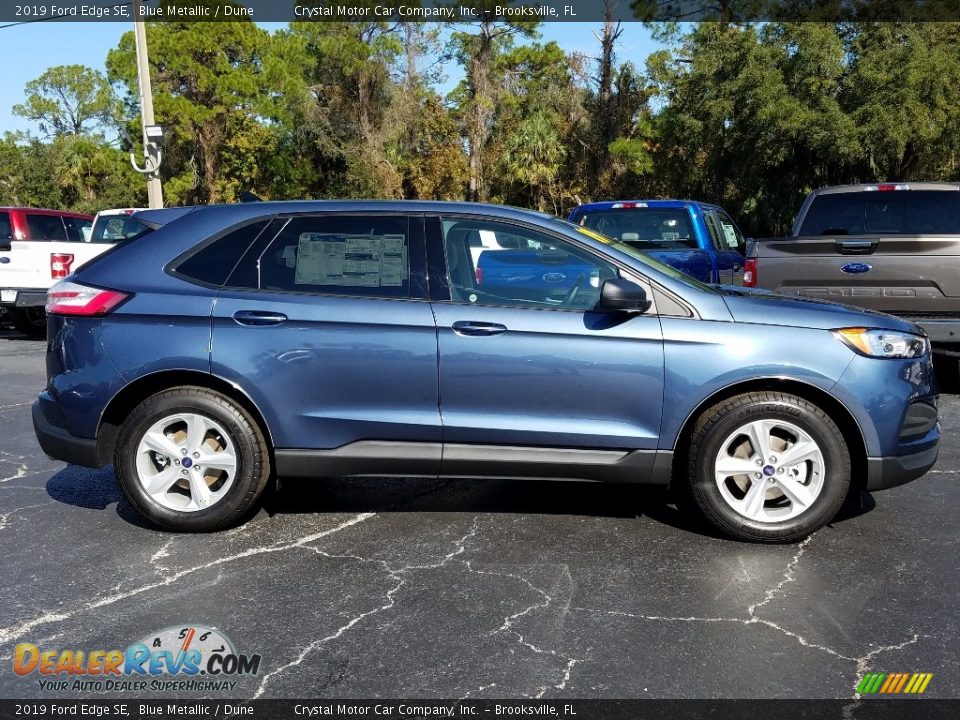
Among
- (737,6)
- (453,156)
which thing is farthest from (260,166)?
(737,6)

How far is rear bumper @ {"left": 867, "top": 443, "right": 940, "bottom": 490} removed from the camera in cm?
431

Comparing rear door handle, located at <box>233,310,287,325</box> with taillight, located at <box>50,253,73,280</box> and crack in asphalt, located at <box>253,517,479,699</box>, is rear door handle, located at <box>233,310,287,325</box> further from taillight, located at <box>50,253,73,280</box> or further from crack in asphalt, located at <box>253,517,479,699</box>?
taillight, located at <box>50,253,73,280</box>

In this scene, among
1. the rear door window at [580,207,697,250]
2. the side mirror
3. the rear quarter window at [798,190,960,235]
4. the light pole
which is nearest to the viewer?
the side mirror

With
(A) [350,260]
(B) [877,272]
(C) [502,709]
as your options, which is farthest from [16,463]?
(B) [877,272]

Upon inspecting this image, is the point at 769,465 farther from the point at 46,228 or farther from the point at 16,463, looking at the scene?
the point at 46,228

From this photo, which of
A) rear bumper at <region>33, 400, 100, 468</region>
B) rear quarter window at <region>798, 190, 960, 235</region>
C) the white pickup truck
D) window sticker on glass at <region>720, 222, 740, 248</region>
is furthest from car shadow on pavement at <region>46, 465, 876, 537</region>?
the white pickup truck

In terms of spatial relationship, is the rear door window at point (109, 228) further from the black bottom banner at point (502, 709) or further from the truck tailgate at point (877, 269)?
the black bottom banner at point (502, 709)

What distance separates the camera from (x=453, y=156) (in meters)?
41.4

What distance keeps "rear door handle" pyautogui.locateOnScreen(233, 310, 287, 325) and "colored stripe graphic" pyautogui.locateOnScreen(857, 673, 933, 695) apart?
2.96 metres

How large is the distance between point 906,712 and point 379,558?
2319 mm

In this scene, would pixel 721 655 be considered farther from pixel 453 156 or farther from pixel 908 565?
pixel 453 156

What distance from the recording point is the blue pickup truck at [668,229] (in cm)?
984

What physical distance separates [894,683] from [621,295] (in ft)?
6.44

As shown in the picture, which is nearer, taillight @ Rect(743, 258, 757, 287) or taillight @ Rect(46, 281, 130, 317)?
taillight @ Rect(46, 281, 130, 317)
